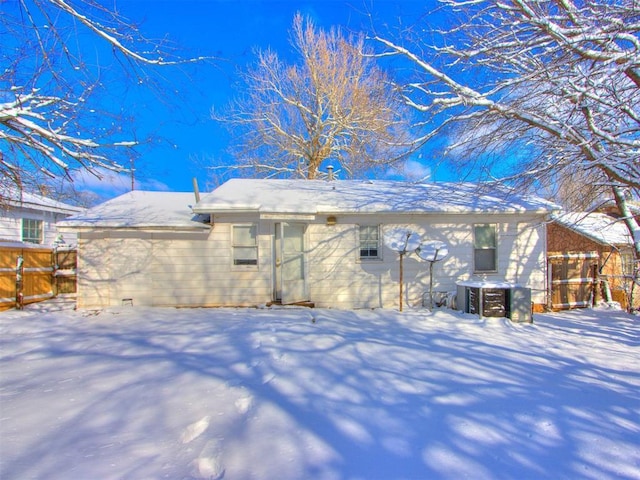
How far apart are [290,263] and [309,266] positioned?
503 mm

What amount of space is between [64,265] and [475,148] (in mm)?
12508

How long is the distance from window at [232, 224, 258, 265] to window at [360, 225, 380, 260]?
2838 millimetres

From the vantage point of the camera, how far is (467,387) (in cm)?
381

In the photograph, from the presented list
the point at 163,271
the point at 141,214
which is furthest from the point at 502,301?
the point at 141,214

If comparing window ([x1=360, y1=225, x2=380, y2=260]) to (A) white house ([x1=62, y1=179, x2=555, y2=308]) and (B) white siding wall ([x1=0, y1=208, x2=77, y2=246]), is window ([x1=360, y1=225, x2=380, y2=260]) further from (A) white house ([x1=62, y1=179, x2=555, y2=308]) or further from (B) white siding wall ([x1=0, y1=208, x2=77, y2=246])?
(B) white siding wall ([x1=0, y1=208, x2=77, y2=246])

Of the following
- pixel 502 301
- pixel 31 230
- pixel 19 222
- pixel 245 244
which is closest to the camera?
pixel 502 301

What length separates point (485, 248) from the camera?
33.5 feet

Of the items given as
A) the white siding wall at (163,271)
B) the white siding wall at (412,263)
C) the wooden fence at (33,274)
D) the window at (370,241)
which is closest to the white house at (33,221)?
the wooden fence at (33,274)

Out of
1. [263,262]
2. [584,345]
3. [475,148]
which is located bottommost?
[584,345]

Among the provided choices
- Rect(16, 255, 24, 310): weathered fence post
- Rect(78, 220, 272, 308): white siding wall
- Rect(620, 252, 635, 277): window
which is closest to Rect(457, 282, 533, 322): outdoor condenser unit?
Rect(78, 220, 272, 308): white siding wall

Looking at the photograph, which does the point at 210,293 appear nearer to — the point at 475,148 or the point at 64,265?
the point at 64,265

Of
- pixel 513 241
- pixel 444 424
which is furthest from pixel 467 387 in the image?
pixel 513 241

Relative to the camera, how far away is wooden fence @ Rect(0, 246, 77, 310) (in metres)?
9.01

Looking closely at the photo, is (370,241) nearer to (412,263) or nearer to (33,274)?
(412,263)
